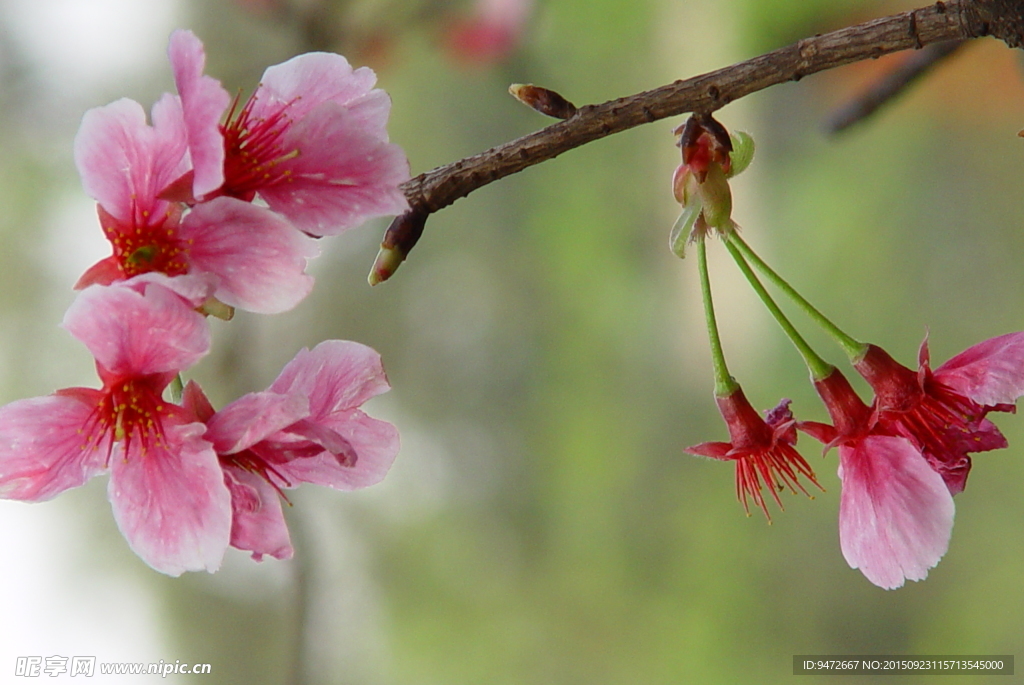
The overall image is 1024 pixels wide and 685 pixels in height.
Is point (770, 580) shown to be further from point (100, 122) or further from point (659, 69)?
point (100, 122)

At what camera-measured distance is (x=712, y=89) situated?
253 mm

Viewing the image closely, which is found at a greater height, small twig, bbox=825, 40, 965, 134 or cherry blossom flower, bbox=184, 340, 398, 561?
small twig, bbox=825, 40, 965, 134

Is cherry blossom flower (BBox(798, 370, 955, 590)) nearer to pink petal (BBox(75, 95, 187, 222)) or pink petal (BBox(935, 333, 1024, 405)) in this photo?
pink petal (BBox(935, 333, 1024, 405))

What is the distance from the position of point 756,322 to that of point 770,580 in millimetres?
419

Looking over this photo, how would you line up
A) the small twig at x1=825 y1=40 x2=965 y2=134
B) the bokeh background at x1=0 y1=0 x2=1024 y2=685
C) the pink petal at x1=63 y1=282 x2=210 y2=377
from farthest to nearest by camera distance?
the bokeh background at x1=0 y1=0 x2=1024 y2=685 < the small twig at x1=825 y1=40 x2=965 y2=134 < the pink petal at x1=63 y1=282 x2=210 y2=377

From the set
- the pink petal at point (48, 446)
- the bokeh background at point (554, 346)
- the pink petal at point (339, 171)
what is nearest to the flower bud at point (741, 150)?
the pink petal at point (339, 171)

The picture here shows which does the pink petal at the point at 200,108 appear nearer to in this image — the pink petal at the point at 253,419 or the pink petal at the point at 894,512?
the pink petal at the point at 253,419

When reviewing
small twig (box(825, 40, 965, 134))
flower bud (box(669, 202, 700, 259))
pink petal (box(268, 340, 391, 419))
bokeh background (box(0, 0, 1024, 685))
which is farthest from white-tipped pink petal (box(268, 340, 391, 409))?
bokeh background (box(0, 0, 1024, 685))

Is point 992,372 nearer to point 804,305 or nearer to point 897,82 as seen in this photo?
point 804,305

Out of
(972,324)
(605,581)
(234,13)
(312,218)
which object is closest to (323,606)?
(605,581)

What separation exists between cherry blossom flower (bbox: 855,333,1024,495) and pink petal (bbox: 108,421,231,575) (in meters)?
0.21

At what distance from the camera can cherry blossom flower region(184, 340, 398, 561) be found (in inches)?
9.1

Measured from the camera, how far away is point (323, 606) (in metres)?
1.36

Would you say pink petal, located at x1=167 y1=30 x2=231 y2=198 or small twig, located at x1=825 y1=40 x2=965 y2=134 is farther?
small twig, located at x1=825 y1=40 x2=965 y2=134
